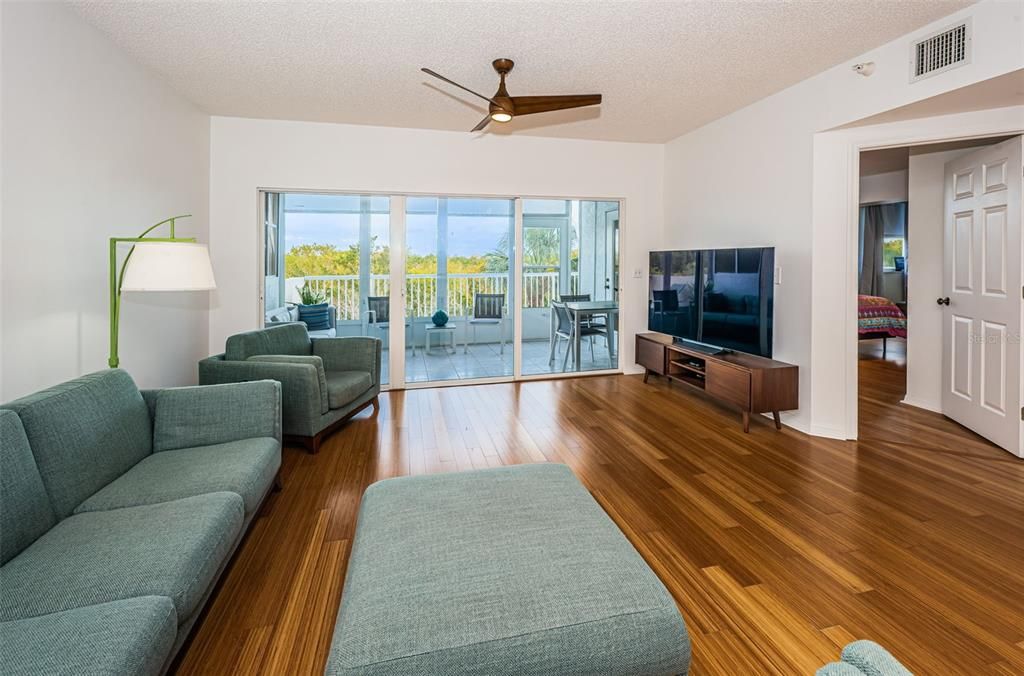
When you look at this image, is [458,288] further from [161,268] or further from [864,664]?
[864,664]

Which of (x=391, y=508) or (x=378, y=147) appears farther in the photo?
(x=378, y=147)

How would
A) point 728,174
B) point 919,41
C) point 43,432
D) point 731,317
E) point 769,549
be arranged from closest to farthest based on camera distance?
1. point 43,432
2. point 769,549
3. point 919,41
4. point 731,317
5. point 728,174

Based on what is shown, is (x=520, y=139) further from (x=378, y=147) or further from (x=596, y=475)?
(x=596, y=475)

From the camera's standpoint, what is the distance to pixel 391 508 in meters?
1.82

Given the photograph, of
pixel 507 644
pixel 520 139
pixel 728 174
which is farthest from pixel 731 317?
pixel 507 644

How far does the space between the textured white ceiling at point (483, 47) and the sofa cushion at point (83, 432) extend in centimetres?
207

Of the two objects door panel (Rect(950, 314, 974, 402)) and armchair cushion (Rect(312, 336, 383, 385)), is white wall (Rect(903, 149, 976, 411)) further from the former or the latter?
armchair cushion (Rect(312, 336, 383, 385))

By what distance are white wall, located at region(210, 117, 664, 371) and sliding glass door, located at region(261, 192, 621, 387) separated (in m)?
0.17

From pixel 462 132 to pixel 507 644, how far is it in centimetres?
486

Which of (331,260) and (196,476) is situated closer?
(196,476)

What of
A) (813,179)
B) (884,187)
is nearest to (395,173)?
(813,179)

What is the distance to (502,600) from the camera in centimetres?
130

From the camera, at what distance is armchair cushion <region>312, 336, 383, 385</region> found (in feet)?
14.1

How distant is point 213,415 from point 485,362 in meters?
3.55
